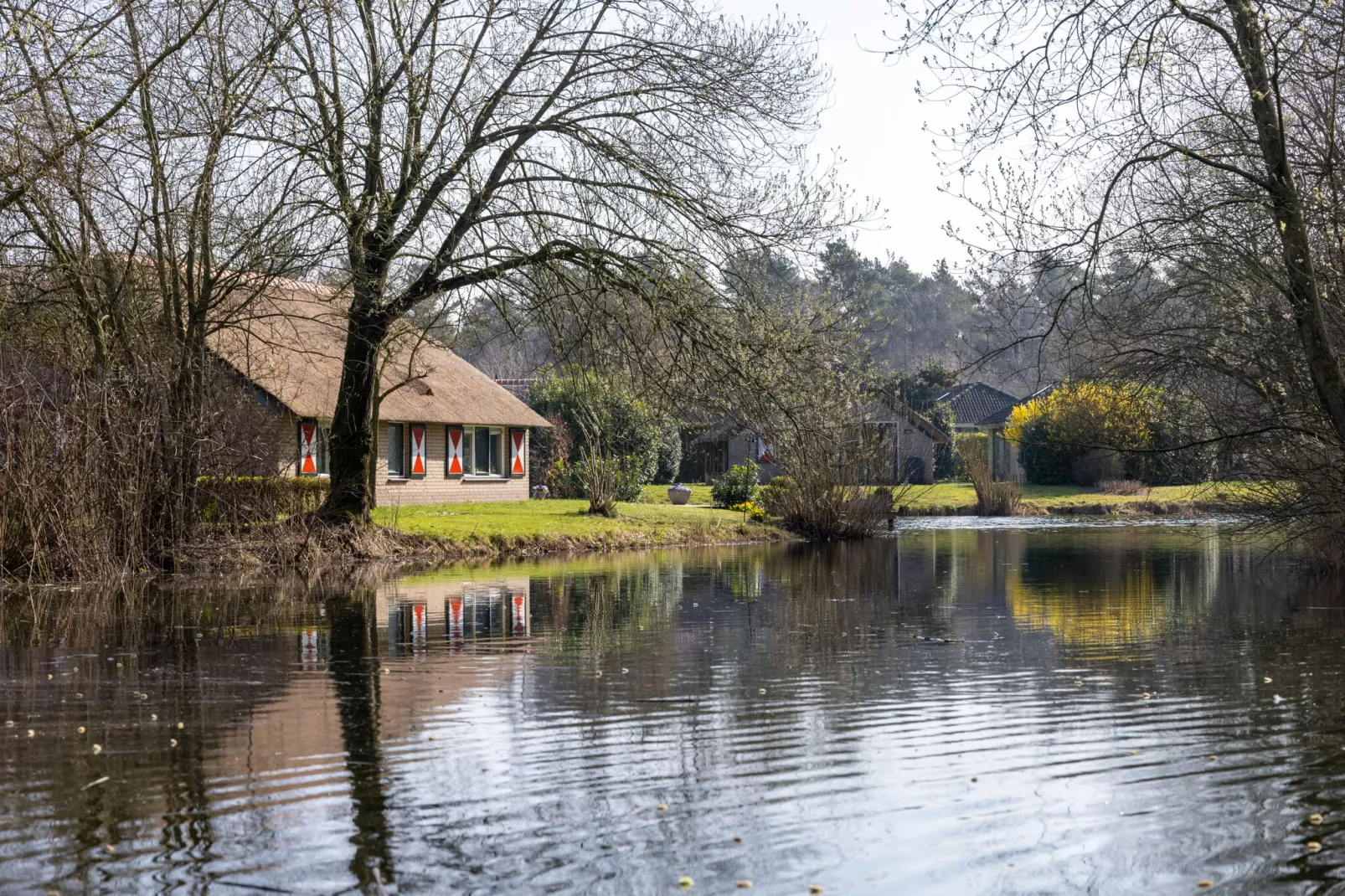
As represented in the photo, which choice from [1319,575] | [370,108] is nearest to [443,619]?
[370,108]

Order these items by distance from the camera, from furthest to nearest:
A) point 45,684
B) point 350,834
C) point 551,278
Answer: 1. point 551,278
2. point 45,684
3. point 350,834

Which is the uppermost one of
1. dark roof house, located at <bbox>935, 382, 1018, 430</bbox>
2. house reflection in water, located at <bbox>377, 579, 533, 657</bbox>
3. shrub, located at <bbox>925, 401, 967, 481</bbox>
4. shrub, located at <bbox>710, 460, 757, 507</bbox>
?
dark roof house, located at <bbox>935, 382, 1018, 430</bbox>

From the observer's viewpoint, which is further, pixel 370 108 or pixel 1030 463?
pixel 1030 463

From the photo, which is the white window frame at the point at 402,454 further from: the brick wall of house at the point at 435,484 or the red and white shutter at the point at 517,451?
the red and white shutter at the point at 517,451

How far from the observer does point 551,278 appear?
60.5 feet

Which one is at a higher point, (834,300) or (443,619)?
(834,300)

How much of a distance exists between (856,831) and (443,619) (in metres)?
8.96

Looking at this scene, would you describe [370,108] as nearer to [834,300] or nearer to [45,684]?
[45,684]

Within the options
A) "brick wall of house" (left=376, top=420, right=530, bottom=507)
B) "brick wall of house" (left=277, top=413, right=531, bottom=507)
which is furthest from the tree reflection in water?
"brick wall of house" (left=376, top=420, right=530, bottom=507)

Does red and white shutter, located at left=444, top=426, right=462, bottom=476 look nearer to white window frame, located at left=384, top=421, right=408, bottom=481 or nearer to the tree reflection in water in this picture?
white window frame, located at left=384, top=421, right=408, bottom=481

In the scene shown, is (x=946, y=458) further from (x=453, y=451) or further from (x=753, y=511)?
(x=453, y=451)

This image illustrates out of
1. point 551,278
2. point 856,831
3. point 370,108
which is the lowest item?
point 856,831

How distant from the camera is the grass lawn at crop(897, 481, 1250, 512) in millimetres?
43219

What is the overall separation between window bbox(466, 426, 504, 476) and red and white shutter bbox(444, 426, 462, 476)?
701 mm
